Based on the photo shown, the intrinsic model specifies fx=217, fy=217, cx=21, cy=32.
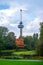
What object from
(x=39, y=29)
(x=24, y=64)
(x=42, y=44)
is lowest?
(x=24, y=64)

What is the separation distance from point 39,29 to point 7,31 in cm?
2549

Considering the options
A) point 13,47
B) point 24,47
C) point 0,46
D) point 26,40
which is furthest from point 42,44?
point 26,40

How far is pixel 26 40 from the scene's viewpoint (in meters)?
55.4

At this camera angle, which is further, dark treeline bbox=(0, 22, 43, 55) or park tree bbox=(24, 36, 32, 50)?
park tree bbox=(24, 36, 32, 50)

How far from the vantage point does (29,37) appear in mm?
58156

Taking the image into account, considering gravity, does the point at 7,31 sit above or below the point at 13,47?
above

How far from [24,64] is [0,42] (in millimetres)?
21972

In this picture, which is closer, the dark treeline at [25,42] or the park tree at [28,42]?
the dark treeline at [25,42]

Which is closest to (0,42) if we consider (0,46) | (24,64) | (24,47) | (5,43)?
(0,46)

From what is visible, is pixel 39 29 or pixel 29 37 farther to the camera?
pixel 29 37

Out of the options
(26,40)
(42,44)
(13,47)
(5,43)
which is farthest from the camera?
(26,40)

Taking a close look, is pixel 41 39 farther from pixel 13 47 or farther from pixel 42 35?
pixel 13 47

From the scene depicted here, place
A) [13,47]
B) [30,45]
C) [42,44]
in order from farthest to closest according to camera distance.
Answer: [30,45] < [13,47] < [42,44]

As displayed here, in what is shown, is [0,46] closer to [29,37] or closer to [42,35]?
[42,35]
